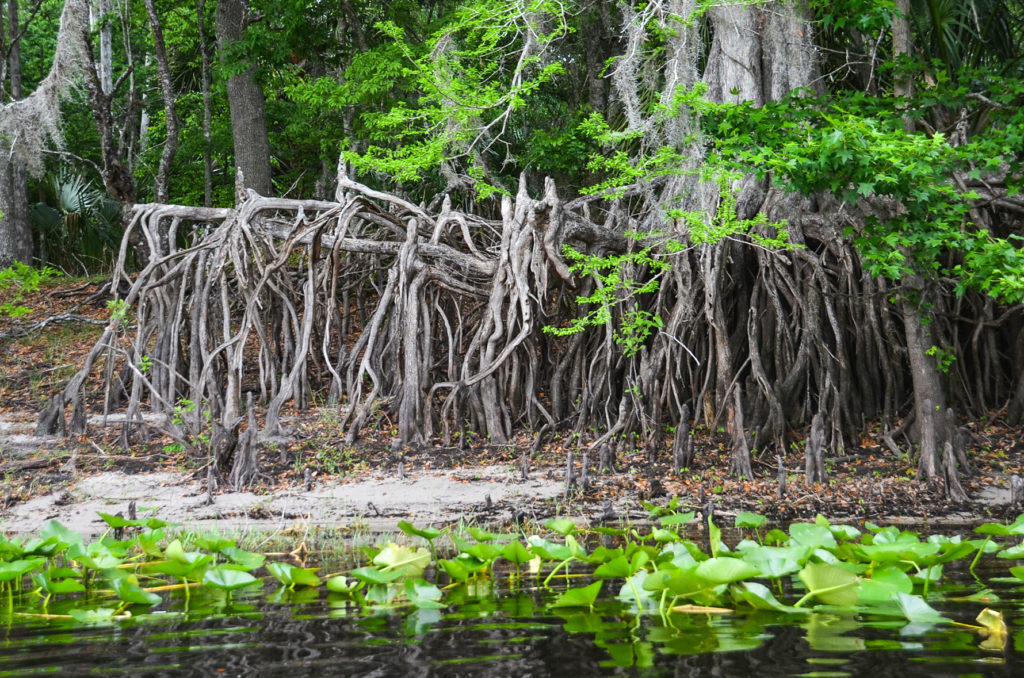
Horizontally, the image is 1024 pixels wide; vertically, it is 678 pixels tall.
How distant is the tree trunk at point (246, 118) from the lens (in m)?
11.1

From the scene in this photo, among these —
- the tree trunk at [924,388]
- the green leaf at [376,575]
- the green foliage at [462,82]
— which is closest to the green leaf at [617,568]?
the green leaf at [376,575]

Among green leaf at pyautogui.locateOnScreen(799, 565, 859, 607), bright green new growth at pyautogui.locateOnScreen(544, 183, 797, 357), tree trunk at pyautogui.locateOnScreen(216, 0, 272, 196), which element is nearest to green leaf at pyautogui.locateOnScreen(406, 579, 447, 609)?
green leaf at pyautogui.locateOnScreen(799, 565, 859, 607)

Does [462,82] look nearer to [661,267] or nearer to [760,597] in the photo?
[661,267]

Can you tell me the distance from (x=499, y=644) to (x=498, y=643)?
10mm

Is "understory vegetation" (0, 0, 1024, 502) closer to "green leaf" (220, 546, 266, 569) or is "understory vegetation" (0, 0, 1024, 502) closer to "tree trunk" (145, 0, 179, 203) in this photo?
"tree trunk" (145, 0, 179, 203)

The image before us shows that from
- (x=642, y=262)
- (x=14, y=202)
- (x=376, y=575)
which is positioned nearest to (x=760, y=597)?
(x=376, y=575)

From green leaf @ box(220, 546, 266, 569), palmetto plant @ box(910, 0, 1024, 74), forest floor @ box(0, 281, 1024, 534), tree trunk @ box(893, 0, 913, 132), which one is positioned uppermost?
palmetto plant @ box(910, 0, 1024, 74)

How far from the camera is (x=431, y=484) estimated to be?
21.2ft

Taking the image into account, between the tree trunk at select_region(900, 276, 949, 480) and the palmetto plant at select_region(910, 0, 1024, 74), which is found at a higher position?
the palmetto plant at select_region(910, 0, 1024, 74)

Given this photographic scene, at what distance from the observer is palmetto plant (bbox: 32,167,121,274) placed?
13.6m

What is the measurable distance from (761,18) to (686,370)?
3021 mm

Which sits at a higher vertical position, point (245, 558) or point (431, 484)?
point (245, 558)

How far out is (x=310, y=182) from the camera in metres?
14.5

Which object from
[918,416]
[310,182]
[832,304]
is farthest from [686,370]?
[310,182]
